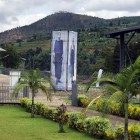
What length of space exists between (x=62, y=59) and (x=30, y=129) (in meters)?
25.5

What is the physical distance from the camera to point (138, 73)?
10.7 m

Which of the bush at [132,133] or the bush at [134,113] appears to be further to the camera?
the bush at [134,113]

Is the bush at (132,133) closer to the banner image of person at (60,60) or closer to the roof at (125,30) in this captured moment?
the roof at (125,30)

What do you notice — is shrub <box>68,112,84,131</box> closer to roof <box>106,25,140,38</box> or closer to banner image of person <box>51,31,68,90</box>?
roof <box>106,25,140,38</box>

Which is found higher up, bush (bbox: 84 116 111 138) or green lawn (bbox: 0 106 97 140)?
bush (bbox: 84 116 111 138)

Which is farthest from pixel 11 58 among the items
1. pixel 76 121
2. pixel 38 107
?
pixel 76 121

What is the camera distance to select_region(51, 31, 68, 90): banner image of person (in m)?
42.1

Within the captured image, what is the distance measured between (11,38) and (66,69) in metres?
161

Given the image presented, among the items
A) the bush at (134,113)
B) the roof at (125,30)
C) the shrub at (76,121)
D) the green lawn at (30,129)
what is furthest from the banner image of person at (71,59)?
the shrub at (76,121)

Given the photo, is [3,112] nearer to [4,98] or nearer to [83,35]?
[4,98]

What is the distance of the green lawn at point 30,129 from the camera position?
15117 mm

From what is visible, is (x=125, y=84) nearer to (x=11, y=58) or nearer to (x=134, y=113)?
(x=134, y=113)

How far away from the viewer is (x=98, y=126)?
1475 cm

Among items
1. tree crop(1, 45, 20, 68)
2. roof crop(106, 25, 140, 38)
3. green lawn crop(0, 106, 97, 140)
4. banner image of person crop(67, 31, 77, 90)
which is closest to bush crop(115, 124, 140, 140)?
green lawn crop(0, 106, 97, 140)
